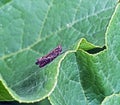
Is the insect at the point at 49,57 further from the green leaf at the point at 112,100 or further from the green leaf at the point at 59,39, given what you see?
the green leaf at the point at 112,100

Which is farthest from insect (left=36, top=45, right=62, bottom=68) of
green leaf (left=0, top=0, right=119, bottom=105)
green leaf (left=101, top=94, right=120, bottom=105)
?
green leaf (left=101, top=94, right=120, bottom=105)

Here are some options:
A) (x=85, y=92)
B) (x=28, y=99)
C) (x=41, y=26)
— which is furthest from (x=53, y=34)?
(x=28, y=99)

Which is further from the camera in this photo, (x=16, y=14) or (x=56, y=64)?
(x=16, y=14)

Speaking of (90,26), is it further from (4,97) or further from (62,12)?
(4,97)

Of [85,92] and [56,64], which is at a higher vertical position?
[56,64]

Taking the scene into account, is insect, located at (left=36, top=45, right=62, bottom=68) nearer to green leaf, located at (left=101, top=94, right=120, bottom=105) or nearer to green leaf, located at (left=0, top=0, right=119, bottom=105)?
green leaf, located at (left=0, top=0, right=119, bottom=105)
